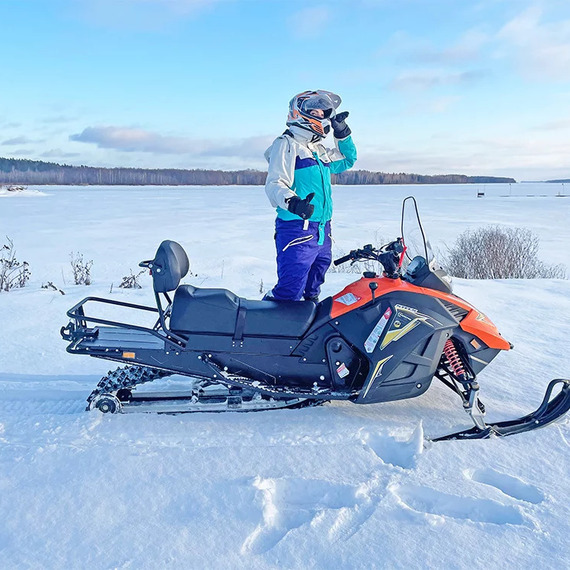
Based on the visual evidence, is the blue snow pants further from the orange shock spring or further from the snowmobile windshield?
the orange shock spring

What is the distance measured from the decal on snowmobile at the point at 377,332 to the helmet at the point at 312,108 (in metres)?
1.36

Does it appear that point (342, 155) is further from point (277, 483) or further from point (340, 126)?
point (277, 483)

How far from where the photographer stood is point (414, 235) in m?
2.83

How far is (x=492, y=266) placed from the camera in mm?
10086

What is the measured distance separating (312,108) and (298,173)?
0.41 metres

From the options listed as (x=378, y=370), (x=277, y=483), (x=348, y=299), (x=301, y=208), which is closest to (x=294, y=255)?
(x=301, y=208)

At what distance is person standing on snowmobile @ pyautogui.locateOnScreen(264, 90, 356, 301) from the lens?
311cm

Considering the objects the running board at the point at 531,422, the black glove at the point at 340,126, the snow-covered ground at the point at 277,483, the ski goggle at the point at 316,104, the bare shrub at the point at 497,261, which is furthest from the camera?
the bare shrub at the point at 497,261

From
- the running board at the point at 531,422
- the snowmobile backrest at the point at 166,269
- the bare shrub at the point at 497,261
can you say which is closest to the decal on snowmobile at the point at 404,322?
the running board at the point at 531,422

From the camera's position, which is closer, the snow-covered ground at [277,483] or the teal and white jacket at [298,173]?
the snow-covered ground at [277,483]

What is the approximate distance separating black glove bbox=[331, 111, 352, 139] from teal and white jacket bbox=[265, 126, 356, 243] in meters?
0.19

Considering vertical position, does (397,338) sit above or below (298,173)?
below

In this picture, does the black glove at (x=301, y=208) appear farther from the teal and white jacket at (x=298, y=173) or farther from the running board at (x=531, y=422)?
the running board at (x=531, y=422)

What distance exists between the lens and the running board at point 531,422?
2.46 m
